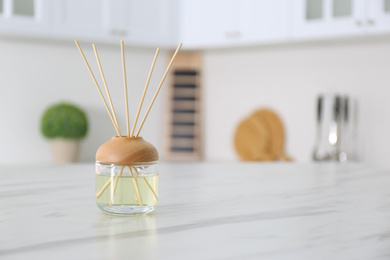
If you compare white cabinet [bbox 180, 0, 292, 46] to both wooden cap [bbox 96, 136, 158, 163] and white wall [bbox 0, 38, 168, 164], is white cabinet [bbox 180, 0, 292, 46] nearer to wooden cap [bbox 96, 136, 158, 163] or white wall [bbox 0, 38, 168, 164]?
white wall [bbox 0, 38, 168, 164]

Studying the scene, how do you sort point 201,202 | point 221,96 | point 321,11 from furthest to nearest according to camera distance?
point 221,96 < point 321,11 < point 201,202

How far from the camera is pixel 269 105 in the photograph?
319 centimetres

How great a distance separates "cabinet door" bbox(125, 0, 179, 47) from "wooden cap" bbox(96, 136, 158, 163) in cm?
227

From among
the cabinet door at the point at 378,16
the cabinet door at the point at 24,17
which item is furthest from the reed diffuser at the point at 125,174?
the cabinet door at the point at 24,17

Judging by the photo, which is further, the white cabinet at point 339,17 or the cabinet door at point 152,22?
the cabinet door at point 152,22

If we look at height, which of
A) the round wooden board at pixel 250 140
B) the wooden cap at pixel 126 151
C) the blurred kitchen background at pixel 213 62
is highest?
the blurred kitchen background at pixel 213 62

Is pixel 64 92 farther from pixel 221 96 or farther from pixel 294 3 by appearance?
pixel 294 3

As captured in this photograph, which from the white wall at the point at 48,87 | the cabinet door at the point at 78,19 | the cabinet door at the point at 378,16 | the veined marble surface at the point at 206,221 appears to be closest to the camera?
the veined marble surface at the point at 206,221

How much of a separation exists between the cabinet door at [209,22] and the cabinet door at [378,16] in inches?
29.0

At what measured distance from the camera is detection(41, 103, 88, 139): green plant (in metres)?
2.89

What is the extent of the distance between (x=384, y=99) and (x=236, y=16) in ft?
3.00

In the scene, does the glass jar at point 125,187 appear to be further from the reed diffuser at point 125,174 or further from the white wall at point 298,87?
the white wall at point 298,87

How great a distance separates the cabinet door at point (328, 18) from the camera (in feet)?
8.23

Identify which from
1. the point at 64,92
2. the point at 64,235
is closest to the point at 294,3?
the point at 64,92
